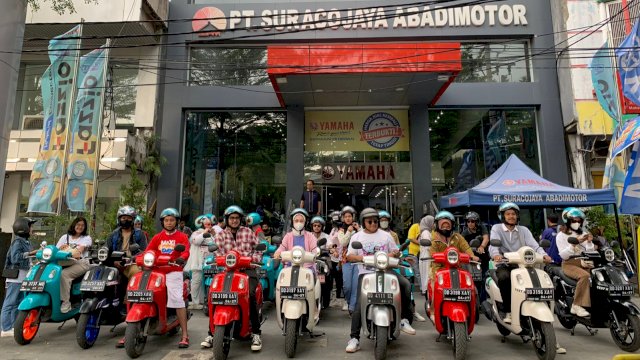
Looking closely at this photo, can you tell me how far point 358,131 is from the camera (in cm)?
1385

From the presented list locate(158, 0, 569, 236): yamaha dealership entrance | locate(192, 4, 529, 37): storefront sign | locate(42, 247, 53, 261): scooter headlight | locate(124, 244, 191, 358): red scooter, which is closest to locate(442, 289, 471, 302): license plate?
locate(124, 244, 191, 358): red scooter

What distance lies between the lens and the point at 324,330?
6.44m

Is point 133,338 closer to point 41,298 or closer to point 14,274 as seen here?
point 41,298

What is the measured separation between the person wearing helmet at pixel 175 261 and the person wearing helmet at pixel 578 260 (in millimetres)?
5581

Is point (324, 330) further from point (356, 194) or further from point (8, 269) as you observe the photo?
point (356, 194)

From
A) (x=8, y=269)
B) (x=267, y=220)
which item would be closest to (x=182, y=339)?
(x=8, y=269)

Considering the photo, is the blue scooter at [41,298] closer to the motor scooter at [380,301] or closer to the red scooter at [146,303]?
the red scooter at [146,303]

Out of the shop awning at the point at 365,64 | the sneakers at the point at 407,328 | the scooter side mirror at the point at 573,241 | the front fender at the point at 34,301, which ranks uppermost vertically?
the shop awning at the point at 365,64

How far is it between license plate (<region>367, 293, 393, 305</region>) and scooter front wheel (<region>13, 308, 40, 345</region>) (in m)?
4.76

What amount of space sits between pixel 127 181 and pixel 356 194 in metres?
7.84

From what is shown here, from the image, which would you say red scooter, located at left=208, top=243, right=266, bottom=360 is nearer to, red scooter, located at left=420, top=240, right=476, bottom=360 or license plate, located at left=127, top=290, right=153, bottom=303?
license plate, located at left=127, top=290, right=153, bottom=303

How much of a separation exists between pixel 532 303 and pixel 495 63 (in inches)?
443

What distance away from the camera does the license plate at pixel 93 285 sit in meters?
5.43

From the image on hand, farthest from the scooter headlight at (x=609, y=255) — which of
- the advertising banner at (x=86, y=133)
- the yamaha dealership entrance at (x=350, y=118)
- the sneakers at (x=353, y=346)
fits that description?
the advertising banner at (x=86, y=133)
